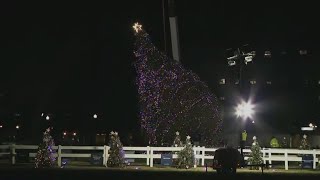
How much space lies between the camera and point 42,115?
7700 centimetres

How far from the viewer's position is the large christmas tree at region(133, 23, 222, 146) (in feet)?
87.8

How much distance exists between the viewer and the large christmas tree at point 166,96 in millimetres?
26766

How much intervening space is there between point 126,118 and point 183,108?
35874 millimetres

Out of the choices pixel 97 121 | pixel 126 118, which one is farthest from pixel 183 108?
pixel 97 121

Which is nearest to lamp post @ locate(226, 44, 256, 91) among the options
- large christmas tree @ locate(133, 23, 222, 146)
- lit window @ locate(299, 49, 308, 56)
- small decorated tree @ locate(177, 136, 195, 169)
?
small decorated tree @ locate(177, 136, 195, 169)

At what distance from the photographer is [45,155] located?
25.0 meters

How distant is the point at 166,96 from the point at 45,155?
22.1 feet

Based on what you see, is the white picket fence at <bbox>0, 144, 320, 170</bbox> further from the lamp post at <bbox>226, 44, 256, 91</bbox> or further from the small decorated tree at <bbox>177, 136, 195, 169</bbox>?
the lamp post at <bbox>226, 44, 256, 91</bbox>

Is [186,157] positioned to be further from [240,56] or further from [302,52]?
[302,52]

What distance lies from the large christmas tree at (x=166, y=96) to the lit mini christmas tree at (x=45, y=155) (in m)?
4.80

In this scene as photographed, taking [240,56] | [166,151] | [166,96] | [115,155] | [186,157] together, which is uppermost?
[240,56]

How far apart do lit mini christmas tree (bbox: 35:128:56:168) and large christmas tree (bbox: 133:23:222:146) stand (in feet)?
15.7

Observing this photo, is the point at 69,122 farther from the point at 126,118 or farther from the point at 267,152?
the point at 267,152

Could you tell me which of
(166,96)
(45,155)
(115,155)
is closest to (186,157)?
(115,155)
